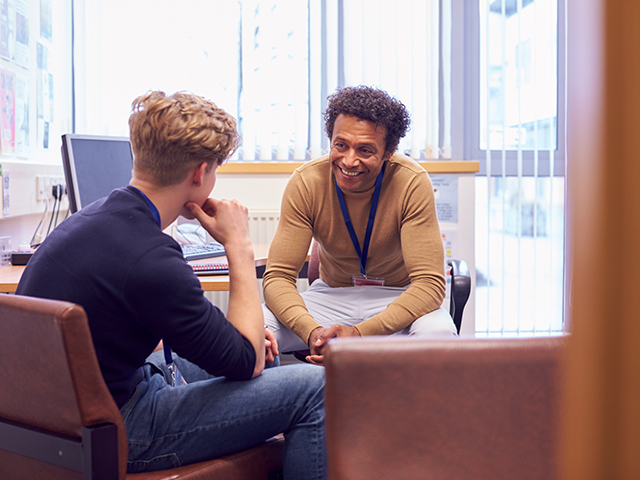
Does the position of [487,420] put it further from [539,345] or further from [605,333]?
[605,333]

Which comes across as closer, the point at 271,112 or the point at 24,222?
the point at 24,222

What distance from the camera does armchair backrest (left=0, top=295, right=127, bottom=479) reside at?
78cm

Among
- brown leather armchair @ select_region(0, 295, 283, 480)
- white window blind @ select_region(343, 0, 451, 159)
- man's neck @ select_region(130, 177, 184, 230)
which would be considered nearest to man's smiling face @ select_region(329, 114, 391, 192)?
man's neck @ select_region(130, 177, 184, 230)

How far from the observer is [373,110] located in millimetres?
1697

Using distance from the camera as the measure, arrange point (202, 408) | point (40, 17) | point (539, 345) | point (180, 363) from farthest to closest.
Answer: point (40, 17) < point (180, 363) < point (202, 408) < point (539, 345)

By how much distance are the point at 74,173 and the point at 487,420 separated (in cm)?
168

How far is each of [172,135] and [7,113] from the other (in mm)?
1454

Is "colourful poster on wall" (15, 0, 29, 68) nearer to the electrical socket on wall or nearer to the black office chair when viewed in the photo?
the electrical socket on wall

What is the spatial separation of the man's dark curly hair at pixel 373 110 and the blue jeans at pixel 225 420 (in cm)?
91

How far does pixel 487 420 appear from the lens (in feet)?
2.00

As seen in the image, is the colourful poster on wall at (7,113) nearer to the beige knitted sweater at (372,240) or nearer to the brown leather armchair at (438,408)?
the beige knitted sweater at (372,240)

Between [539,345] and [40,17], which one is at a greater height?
[40,17]

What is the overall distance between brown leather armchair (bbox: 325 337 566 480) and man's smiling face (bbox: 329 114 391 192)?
3.80 ft

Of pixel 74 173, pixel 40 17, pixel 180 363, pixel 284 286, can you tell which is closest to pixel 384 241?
pixel 284 286
